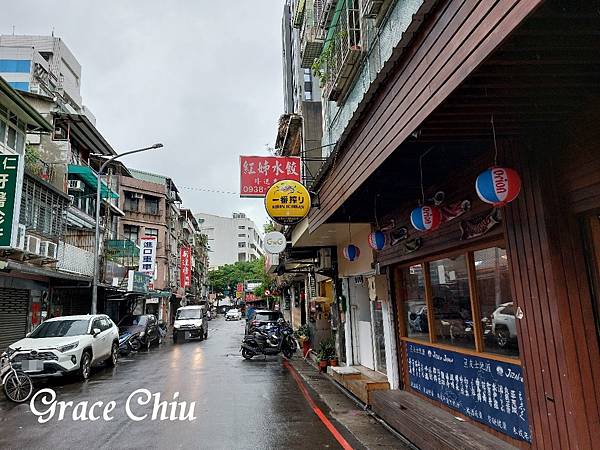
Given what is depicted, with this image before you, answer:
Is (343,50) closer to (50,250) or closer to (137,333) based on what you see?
(50,250)

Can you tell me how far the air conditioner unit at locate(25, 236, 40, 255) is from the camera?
1438 centimetres

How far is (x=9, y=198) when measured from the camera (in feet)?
40.3

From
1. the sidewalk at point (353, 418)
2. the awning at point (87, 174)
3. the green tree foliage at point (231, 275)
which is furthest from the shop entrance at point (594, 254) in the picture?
the green tree foliage at point (231, 275)

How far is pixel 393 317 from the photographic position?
27.8ft

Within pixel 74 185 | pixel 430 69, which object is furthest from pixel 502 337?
pixel 74 185

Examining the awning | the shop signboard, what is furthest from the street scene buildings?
the shop signboard

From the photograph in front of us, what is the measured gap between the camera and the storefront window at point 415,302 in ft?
24.9

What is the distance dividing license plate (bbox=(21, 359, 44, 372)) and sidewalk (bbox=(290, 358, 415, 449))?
6423 mm

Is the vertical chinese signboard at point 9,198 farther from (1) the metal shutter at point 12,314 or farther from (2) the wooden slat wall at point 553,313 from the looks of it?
(2) the wooden slat wall at point 553,313

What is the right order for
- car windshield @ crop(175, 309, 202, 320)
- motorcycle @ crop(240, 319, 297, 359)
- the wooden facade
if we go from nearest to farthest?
1. the wooden facade
2. motorcycle @ crop(240, 319, 297, 359)
3. car windshield @ crop(175, 309, 202, 320)

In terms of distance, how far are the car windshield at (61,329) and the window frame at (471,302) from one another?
9187 mm

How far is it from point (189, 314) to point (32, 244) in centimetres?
1218

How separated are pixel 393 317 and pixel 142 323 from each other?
16.4m

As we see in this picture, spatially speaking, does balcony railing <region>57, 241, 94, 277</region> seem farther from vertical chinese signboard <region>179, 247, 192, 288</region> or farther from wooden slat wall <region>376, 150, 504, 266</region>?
vertical chinese signboard <region>179, 247, 192, 288</region>
